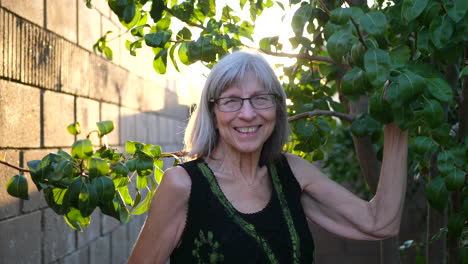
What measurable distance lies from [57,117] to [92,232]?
2.68 ft

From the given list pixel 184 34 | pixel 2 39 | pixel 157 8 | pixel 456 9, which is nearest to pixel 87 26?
pixel 184 34

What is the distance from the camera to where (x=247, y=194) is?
225cm

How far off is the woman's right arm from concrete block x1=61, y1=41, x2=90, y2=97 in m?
1.13

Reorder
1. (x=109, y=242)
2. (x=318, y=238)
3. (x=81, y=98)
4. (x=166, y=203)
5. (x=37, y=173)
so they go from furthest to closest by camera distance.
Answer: (x=318, y=238), (x=109, y=242), (x=81, y=98), (x=166, y=203), (x=37, y=173)

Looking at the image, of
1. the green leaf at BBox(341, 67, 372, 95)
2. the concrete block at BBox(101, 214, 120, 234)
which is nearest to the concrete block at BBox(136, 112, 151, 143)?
the concrete block at BBox(101, 214, 120, 234)

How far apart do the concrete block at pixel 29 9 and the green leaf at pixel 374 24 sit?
1286mm

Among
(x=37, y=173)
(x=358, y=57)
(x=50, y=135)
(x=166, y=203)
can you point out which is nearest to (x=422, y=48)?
(x=358, y=57)

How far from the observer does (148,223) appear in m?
2.12

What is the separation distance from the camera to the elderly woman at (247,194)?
2115 mm

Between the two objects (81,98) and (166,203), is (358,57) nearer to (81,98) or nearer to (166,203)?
(166,203)

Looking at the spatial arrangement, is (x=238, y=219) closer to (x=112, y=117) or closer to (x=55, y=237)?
(x=55, y=237)

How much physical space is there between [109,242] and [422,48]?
257cm

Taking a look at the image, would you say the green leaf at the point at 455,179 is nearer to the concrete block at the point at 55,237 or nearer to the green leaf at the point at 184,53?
the green leaf at the point at 184,53

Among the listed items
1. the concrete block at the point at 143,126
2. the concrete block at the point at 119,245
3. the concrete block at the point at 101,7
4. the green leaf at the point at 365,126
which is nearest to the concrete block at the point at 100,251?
the concrete block at the point at 119,245
